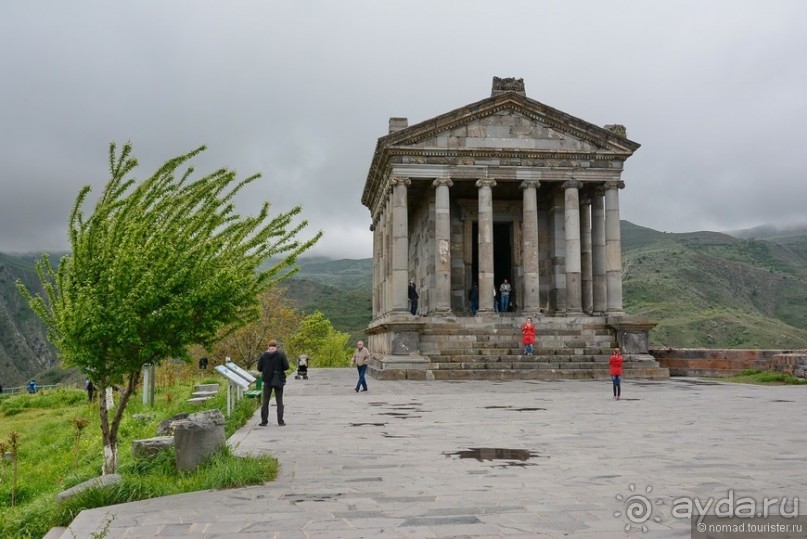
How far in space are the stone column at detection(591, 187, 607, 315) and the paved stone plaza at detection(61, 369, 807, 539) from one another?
12436mm

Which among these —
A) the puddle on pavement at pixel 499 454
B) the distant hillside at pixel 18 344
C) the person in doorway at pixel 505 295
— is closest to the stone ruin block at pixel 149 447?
the puddle on pavement at pixel 499 454

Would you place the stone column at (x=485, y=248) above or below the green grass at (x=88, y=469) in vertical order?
above

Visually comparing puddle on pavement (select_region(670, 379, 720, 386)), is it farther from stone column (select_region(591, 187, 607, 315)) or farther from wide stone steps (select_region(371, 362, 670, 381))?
stone column (select_region(591, 187, 607, 315))

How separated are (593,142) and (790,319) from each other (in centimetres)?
8169

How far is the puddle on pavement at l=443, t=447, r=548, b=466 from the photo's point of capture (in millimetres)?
8125

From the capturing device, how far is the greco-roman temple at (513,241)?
23.1m

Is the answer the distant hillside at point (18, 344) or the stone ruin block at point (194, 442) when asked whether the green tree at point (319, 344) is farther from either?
the distant hillside at point (18, 344)

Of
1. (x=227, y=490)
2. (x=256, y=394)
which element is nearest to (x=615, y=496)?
(x=227, y=490)

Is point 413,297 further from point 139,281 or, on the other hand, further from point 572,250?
point 139,281

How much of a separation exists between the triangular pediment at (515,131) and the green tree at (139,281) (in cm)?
1762

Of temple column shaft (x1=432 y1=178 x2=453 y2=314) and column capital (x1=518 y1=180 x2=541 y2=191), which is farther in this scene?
column capital (x1=518 y1=180 x2=541 y2=191)

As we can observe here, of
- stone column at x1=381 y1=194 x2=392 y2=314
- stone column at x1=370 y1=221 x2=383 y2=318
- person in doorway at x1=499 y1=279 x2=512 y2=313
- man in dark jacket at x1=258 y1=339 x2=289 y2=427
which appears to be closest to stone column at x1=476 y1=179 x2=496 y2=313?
person in doorway at x1=499 y1=279 x2=512 y2=313

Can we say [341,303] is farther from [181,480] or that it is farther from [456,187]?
[181,480]

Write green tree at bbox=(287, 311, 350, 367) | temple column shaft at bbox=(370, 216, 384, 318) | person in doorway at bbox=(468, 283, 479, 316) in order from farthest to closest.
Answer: green tree at bbox=(287, 311, 350, 367) → temple column shaft at bbox=(370, 216, 384, 318) → person in doorway at bbox=(468, 283, 479, 316)
